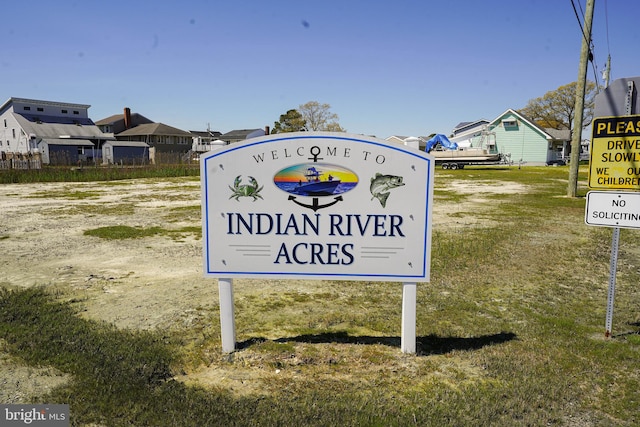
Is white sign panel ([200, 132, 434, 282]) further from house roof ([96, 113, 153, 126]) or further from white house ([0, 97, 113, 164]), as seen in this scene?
house roof ([96, 113, 153, 126])

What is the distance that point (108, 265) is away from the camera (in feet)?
24.8

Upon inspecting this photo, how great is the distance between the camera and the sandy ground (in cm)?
507

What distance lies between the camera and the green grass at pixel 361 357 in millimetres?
3295

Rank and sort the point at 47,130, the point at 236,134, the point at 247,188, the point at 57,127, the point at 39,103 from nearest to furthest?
the point at 247,188, the point at 47,130, the point at 57,127, the point at 39,103, the point at 236,134

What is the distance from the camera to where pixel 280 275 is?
424cm

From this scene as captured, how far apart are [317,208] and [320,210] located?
36 millimetres

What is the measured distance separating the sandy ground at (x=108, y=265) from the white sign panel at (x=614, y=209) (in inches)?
193

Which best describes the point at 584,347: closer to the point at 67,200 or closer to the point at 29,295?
the point at 29,295

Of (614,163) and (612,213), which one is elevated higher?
(614,163)

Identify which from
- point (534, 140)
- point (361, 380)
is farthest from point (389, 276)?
point (534, 140)

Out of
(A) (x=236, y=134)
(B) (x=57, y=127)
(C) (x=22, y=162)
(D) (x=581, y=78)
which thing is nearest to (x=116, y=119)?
(B) (x=57, y=127)

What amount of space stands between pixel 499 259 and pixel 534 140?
164 feet

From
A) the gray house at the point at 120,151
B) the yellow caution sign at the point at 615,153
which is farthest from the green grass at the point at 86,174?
the yellow caution sign at the point at 615,153

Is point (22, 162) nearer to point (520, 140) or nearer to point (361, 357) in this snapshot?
point (361, 357)
